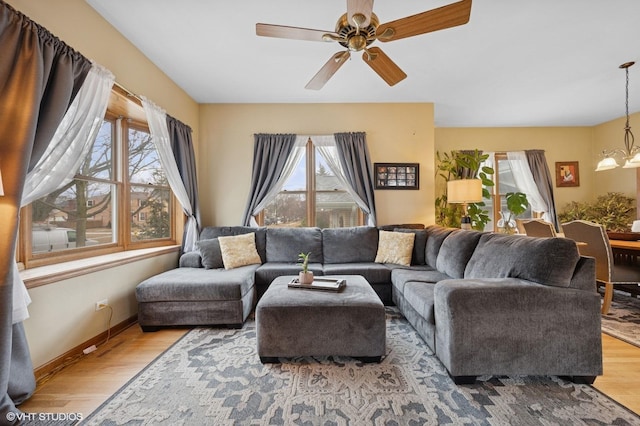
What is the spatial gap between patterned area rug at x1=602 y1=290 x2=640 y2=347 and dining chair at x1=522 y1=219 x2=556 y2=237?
0.96 m

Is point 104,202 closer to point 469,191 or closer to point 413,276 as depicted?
point 413,276

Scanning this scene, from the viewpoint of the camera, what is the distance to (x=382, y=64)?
87.7 inches

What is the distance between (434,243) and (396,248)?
452 mm

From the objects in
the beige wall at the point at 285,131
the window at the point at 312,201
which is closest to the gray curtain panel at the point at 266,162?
the beige wall at the point at 285,131

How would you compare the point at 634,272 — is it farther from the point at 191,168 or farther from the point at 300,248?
the point at 191,168

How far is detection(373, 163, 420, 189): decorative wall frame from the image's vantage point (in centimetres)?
414

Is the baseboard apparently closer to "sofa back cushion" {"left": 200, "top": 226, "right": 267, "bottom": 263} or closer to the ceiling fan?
"sofa back cushion" {"left": 200, "top": 226, "right": 267, "bottom": 263}

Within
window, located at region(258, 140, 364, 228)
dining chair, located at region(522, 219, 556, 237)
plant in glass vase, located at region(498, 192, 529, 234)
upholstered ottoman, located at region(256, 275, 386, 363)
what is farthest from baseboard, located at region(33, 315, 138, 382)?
plant in glass vase, located at region(498, 192, 529, 234)

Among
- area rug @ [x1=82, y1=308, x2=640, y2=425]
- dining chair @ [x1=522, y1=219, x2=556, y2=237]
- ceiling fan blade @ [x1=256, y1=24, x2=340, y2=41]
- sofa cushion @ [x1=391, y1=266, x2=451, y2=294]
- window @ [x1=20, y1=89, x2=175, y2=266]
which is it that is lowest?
area rug @ [x1=82, y1=308, x2=640, y2=425]

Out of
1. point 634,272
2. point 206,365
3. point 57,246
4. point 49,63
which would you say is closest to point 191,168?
point 57,246

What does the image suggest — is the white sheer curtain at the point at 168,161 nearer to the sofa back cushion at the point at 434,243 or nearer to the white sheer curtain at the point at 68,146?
the white sheer curtain at the point at 68,146

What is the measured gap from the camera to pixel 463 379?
67.0 inches

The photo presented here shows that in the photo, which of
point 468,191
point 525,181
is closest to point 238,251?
point 468,191

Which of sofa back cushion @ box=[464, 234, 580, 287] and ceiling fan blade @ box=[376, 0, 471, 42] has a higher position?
ceiling fan blade @ box=[376, 0, 471, 42]
